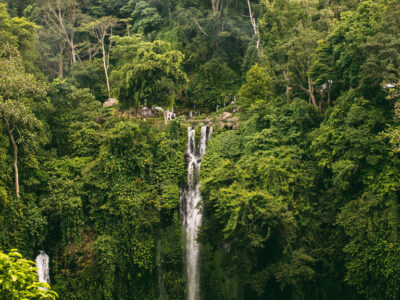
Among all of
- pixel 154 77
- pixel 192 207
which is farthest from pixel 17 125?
pixel 192 207

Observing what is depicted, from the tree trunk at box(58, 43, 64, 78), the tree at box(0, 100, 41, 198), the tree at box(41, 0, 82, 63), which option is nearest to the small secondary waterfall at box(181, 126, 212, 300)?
the tree at box(0, 100, 41, 198)

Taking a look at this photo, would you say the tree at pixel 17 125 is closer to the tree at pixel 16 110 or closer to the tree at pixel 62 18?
the tree at pixel 16 110

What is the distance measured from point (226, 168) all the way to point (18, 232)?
9525 mm

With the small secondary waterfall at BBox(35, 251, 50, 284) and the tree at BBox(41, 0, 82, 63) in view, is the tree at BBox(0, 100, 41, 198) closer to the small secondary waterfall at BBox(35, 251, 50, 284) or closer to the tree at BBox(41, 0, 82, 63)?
the small secondary waterfall at BBox(35, 251, 50, 284)

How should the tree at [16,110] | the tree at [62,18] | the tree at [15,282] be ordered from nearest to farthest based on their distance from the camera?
the tree at [15,282], the tree at [16,110], the tree at [62,18]

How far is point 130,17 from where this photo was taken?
33.4m

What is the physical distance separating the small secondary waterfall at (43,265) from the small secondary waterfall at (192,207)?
254 inches

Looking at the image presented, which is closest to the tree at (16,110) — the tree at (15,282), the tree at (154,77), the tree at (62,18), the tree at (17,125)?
the tree at (17,125)

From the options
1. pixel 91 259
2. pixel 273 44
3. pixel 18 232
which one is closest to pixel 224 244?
pixel 91 259

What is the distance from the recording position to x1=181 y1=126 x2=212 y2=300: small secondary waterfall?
17281 millimetres

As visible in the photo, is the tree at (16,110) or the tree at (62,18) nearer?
the tree at (16,110)

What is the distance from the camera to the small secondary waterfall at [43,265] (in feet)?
54.1

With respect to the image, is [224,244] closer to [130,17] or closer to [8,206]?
[8,206]

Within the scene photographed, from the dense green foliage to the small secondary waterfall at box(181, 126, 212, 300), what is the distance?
0.38 meters
